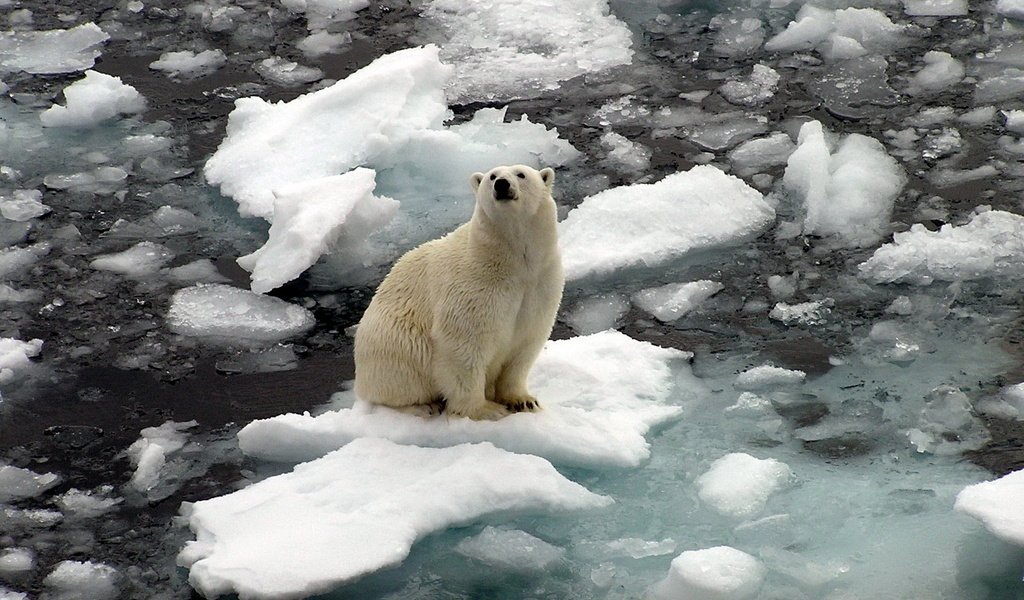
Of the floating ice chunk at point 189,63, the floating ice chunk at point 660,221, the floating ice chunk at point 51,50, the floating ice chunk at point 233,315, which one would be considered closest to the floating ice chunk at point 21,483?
the floating ice chunk at point 233,315

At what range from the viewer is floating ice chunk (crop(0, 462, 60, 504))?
440 cm

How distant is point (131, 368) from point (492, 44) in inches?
136

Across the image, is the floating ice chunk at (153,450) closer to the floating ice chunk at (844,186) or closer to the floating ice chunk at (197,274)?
the floating ice chunk at (197,274)

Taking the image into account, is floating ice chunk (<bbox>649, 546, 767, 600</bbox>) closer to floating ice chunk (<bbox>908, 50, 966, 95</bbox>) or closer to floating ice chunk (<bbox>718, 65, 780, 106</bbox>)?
floating ice chunk (<bbox>718, 65, 780, 106</bbox>)

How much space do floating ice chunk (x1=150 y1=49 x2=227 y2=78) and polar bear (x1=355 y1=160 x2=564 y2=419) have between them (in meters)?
3.72

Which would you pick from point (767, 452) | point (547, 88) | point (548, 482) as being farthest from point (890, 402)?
point (547, 88)

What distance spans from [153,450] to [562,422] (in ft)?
4.51

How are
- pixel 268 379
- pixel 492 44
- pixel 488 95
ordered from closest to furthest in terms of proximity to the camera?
pixel 268 379 → pixel 488 95 → pixel 492 44

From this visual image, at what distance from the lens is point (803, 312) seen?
529 centimetres

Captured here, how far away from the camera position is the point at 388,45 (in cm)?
796

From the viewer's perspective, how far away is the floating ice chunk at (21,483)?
14.4 feet

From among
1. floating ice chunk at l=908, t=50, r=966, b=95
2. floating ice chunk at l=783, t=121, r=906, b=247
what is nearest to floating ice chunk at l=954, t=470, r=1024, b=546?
floating ice chunk at l=783, t=121, r=906, b=247

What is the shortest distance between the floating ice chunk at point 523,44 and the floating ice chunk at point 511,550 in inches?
146

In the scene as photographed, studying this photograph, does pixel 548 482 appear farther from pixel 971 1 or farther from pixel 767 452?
pixel 971 1
